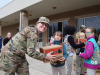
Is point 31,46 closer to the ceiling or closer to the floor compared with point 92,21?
closer to the floor

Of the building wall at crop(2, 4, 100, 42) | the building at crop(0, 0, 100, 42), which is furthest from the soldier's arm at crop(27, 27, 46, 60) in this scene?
the building wall at crop(2, 4, 100, 42)

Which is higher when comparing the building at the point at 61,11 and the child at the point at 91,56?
the building at the point at 61,11

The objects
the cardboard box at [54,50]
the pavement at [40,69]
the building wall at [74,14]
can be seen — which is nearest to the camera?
the cardboard box at [54,50]

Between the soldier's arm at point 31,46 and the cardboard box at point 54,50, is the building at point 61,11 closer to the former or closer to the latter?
the cardboard box at point 54,50

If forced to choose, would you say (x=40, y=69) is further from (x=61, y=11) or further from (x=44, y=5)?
(x=61, y=11)

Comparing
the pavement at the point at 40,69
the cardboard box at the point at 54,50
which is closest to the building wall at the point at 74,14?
the pavement at the point at 40,69

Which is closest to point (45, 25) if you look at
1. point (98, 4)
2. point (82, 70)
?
point (82, 70)

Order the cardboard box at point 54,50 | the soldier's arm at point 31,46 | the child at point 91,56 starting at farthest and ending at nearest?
the child at point 91,56 < the cardboard box at point 54,50 < the soldier's arm at point 31,46

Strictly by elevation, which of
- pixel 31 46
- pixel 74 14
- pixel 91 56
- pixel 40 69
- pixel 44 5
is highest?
pixel 44 5

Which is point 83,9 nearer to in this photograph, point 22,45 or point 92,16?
point 92,16

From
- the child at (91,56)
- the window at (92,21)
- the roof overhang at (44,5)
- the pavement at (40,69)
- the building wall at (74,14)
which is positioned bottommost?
the pavement at (40,69)

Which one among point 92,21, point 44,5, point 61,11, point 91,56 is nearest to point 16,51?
point 91,56

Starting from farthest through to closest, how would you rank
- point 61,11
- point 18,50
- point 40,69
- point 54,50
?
point 61,11 → point 40,69 → point 54,50 → point 18,50

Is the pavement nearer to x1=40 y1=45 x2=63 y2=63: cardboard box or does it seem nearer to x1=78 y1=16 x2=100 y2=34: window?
x1=40 y1=45 x2=63 y2=63: cardboard box
